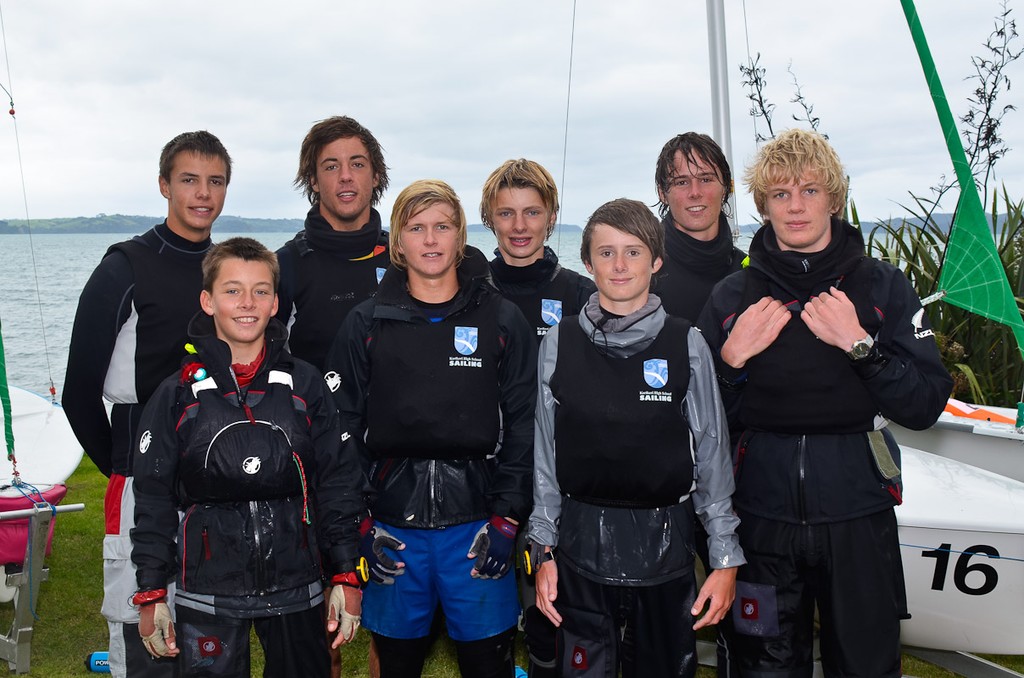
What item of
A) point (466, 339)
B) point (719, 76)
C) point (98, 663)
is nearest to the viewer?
point (466, 339)

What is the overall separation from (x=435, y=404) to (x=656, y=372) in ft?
2.27

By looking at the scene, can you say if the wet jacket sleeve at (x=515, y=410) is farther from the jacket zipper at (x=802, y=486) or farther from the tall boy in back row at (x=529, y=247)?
the jacket zipper at (x=802, y=486)

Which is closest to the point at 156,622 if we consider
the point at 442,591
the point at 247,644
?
the point at 247,644

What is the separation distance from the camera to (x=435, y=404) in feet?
8.67

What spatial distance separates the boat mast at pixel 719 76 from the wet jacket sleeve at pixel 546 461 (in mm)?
3043

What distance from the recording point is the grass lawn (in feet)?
13.0

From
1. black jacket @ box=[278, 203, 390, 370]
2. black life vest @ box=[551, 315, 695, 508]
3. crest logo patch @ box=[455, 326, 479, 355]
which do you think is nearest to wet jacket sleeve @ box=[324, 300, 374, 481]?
crest logo patch @ box=[455, 326, 479, 355]

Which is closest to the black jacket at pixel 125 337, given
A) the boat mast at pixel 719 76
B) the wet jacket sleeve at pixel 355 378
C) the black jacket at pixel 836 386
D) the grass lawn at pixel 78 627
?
the wet jacket sleeve at pixel 355 378

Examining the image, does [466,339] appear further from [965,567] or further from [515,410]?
[965,567]

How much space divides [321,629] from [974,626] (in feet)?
8.99

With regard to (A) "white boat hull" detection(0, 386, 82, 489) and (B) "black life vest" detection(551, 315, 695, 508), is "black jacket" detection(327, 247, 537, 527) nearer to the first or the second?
(B) "black life vest" detection(551, 315, 695, 508)

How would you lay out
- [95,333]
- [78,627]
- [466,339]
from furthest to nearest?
[78,627] → [95,333] → [466,339]

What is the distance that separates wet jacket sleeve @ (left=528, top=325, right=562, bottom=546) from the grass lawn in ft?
5.56

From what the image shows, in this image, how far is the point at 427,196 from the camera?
282 centimetres
